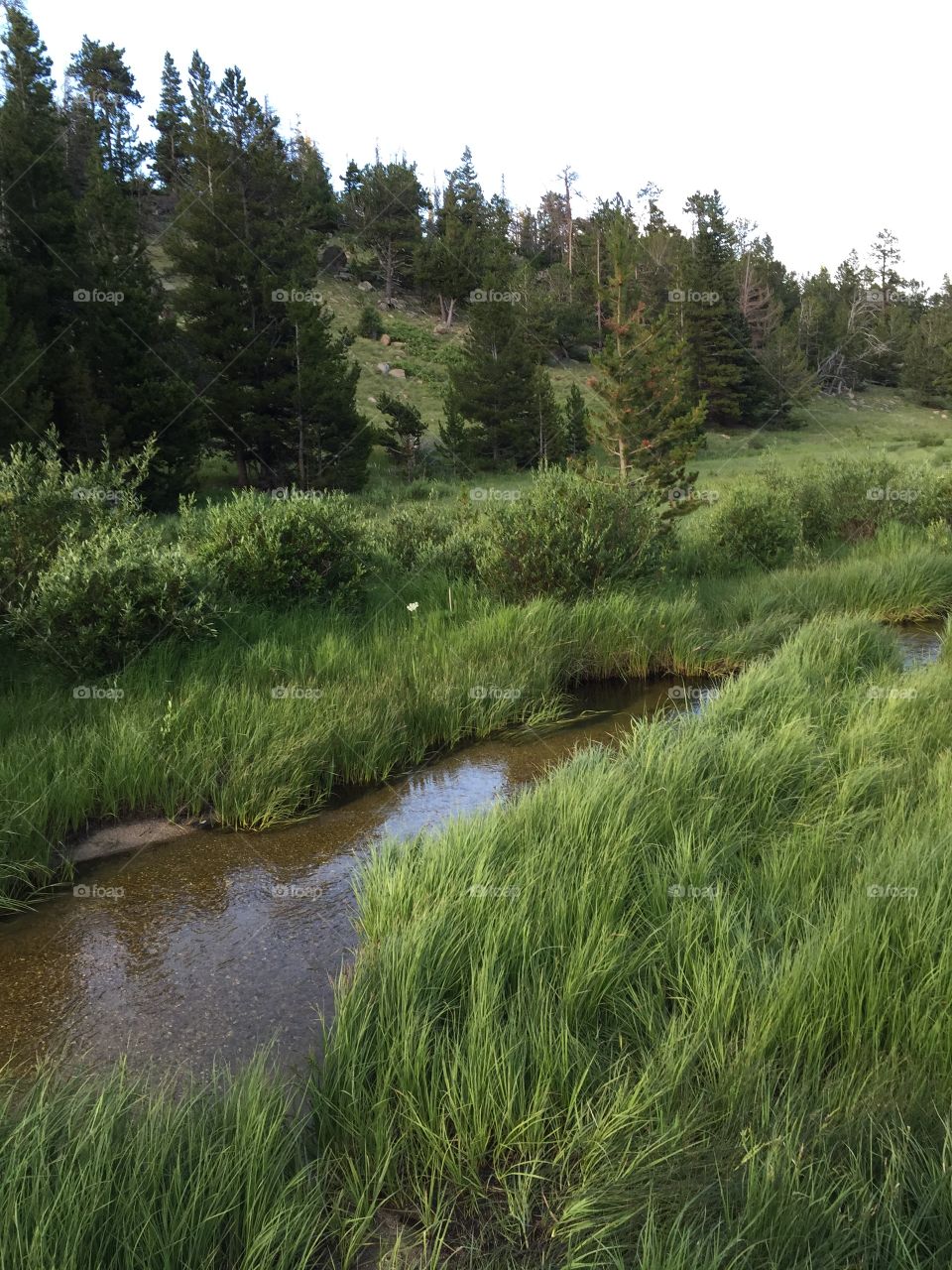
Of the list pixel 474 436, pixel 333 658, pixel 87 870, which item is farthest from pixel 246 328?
pixel 87 870

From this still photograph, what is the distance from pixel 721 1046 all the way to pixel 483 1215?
86cm

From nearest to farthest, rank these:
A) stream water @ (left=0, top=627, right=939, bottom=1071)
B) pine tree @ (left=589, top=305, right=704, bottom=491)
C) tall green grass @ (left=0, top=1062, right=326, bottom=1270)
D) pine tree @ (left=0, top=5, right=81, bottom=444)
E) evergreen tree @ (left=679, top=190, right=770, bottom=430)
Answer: tall green grass @ (left=0, top=1062, right=326, bottom=1270) < stream water @ (left=0, top=627, right=939, bottom=1071) < pine tree @ (left=589, top=305, right=704, bottom=491) < pine tree @ (left=0, top=5, right=81, bottom=444) < evergreen tree @ (left=679, top=190, right=770, bottom=430)

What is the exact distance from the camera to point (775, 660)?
7215 mm

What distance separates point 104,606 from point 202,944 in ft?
11.2

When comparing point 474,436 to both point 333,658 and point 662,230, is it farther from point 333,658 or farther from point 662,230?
point 662,230

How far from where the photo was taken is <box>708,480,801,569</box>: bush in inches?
507

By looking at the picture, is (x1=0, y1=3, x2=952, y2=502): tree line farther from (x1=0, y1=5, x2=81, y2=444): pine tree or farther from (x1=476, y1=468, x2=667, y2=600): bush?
(x1=476, y1=468, x2=667, y2=600): bush

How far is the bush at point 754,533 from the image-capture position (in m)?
12.9

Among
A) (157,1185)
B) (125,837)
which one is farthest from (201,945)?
(157,1185)

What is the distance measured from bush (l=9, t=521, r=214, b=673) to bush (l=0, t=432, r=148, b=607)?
205 millimetres

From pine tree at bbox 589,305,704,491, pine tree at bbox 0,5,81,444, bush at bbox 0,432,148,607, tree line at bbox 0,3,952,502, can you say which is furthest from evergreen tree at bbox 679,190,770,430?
bush at bbox 0,432,148,607

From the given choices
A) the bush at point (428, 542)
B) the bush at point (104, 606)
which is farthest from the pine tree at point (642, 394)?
the bush at point (104, 606)

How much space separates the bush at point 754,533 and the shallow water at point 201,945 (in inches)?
329

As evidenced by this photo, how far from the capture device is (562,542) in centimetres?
923
